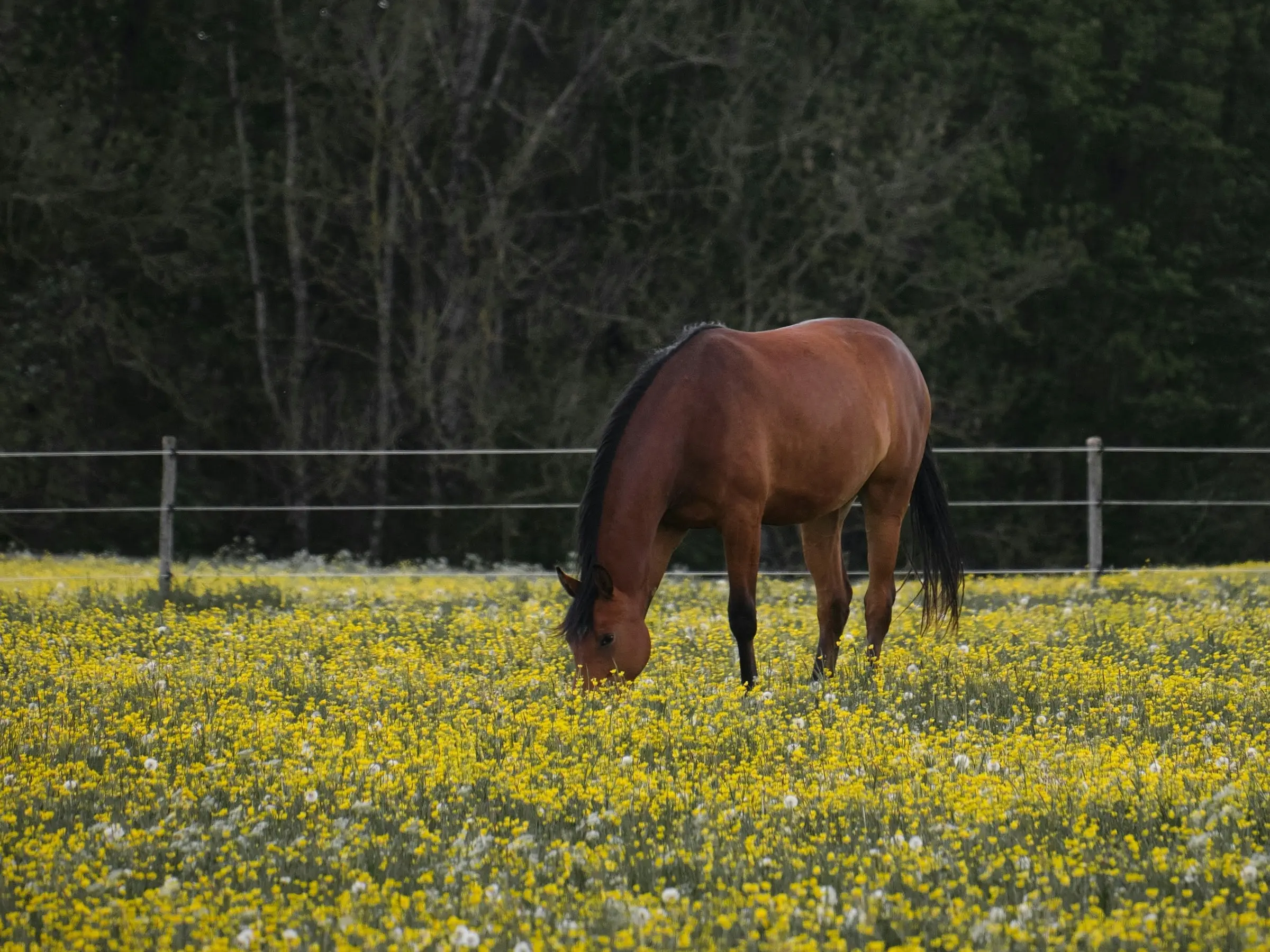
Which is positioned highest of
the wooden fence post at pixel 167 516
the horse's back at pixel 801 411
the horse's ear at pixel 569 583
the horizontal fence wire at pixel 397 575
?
the horse's back at pixel 801 411

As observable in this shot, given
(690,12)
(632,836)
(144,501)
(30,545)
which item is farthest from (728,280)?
(632,836)

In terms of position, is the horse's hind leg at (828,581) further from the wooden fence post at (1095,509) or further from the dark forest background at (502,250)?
the dark forest background at (502,250)

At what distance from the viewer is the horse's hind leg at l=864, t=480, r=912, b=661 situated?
31.1 ft

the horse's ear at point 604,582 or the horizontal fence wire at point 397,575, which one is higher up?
the horse's ear at point 604,582

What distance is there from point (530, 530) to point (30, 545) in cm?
710

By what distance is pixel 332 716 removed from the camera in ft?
23.7

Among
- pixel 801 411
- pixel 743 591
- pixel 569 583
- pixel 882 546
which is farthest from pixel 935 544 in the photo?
pixel 569 583

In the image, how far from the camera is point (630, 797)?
567 cm

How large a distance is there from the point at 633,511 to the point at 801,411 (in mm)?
1302

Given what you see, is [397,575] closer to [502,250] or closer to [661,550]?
[661,550]

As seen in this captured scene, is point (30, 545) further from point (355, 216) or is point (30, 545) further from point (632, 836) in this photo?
point (632, 836)

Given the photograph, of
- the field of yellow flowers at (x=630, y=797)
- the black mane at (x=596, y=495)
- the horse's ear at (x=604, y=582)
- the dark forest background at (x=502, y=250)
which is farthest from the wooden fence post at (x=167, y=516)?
the dark forest background at (x=502, y=250)

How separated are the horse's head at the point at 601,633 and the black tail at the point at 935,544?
9.05 feet

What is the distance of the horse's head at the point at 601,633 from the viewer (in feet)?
25.0
